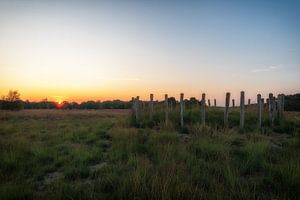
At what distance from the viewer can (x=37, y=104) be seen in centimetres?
11519

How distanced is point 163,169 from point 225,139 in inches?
197

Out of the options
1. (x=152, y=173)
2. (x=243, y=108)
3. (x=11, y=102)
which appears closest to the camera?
(x=152, y=173)

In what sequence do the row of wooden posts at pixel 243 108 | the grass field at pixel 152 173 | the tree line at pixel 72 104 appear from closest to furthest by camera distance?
the grass field at pixel 152 173
the row of wooden posts at pixel 243 108
the tree line at pixel 72 104

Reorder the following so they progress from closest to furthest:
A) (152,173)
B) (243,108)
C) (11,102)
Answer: (152,173) → (243,108) → (11,102)

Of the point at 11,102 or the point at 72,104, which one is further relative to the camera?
the point at 72,104

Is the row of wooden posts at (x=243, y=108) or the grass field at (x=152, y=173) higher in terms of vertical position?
the row of wooden posts at (x=243, y=108)

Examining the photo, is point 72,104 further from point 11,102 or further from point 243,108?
point 243,108

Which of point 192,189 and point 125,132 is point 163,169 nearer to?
point 192,189

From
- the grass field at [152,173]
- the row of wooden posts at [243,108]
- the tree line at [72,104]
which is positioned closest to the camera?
the grass field at [152,173]

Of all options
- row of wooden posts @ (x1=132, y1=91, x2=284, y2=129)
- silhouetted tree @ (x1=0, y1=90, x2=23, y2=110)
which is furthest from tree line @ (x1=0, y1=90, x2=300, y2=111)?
row of wooden posts @ (x1=132, y1=91, x2=284, y2=129)

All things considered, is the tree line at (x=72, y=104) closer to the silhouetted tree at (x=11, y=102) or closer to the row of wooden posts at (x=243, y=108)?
the silhouetted tree at (x=11, y=102)

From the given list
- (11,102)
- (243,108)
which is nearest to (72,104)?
(11,102)

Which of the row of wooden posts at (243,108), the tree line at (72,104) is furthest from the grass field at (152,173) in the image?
the tree line at (72,104)

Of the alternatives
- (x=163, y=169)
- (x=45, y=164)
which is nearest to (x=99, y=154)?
(x=45, y=164)
